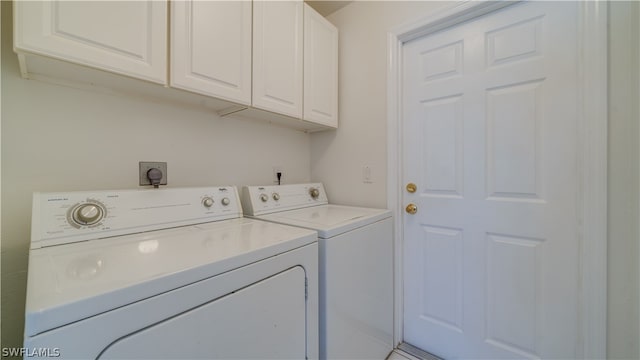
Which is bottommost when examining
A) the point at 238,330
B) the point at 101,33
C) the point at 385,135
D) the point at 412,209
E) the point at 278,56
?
the point at 238,330

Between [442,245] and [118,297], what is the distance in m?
1.62

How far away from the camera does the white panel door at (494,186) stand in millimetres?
1193

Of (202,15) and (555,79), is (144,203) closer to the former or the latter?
(202,15)

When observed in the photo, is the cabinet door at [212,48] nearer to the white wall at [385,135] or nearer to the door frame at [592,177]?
the white wall at [385,135]

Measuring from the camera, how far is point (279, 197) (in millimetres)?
1633

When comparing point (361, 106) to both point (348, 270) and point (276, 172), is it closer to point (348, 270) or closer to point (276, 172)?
point (276, 172)

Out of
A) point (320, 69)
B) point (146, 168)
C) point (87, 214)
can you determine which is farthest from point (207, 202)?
point (320, 69)

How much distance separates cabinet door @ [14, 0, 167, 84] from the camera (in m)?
0.78

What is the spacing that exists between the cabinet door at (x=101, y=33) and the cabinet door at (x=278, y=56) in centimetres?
48

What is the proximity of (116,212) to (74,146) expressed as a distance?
14.8 inches

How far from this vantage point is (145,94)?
4.01 feet

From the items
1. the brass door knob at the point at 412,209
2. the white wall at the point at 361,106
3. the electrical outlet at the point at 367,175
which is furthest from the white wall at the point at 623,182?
the electrical outlet at the point at 367,175

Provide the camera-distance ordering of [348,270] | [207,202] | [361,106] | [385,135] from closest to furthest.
Result: [348,270]
[207,202]
[385,135]
[361,106]

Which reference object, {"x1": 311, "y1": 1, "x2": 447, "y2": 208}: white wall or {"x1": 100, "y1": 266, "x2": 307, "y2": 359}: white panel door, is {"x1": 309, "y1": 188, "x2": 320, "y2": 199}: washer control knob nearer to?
{"x1": 311, "y1": 1, "x2": 447, "y2": 208}: white wall
